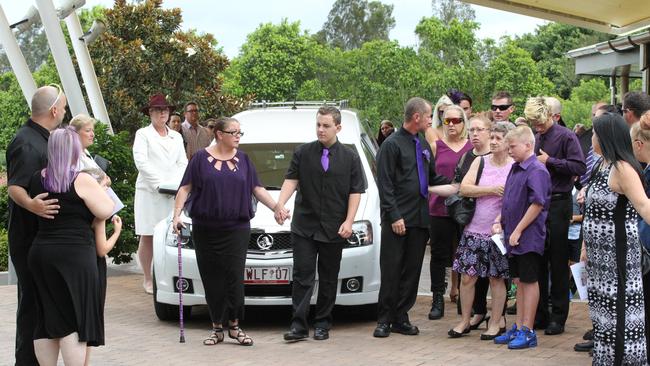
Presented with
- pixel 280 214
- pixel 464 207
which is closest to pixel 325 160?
pixel 280 214

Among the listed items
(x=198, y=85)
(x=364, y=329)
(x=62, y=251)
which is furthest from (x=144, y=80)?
(x=62, y=251)

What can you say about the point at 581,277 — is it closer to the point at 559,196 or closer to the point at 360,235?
the point at 559,196

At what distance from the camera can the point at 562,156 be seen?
948cm

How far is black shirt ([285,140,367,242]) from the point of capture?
927cm

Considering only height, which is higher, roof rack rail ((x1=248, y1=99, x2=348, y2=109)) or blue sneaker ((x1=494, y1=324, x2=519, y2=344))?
roof rack rail ((x1=248, y1=99, x2=348, y2=109))

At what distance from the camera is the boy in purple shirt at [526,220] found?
8797mm

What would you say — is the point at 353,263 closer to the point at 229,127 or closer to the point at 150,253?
the point at 229,127

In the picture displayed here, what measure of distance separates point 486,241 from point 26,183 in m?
4.16

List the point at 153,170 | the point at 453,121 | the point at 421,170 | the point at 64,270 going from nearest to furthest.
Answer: the point at 64,270, the point at 421,170, the point at 453,121, the point at 153,170

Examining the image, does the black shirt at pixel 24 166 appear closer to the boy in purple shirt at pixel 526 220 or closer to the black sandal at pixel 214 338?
the black sandal at pixel 214 338

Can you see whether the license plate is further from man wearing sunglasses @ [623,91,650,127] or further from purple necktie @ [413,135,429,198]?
man wearing sunglasses @ [623,91,650,127]

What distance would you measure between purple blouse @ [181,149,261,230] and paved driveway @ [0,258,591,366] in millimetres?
1060

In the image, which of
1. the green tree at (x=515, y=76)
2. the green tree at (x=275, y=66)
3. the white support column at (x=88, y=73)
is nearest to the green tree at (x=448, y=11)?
the green tree at (x=275, y=66)

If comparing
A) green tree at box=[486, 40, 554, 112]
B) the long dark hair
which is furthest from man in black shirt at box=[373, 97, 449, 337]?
green tree at box=[486, 40, 554, 112]
